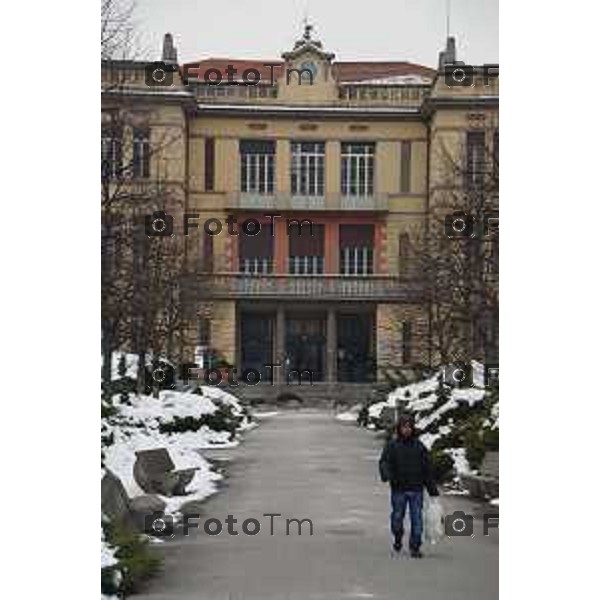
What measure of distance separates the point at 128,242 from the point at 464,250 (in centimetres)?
291

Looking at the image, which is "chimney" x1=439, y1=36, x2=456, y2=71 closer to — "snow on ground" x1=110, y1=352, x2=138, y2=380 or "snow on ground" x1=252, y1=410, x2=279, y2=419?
"snow on ground" x1=252, y1=410, x2=279, y2=419

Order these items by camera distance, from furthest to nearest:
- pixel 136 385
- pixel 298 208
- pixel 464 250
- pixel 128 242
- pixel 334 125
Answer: pixel 136 385 → pixel 128 242 → pixel 464 250 → pixel 334 125 → pixel 298 208

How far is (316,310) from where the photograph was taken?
711 cm

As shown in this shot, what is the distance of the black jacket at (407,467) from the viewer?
23.9ft

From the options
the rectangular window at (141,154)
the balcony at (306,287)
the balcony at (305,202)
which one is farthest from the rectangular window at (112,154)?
the balcony at (305,202)

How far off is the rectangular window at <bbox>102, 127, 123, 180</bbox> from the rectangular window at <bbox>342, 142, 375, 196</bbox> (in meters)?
1.91

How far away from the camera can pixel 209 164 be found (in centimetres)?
689

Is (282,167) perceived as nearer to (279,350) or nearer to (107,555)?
(279,350)

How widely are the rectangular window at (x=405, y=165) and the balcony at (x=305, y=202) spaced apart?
216mm

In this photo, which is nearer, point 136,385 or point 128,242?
point 128,242
